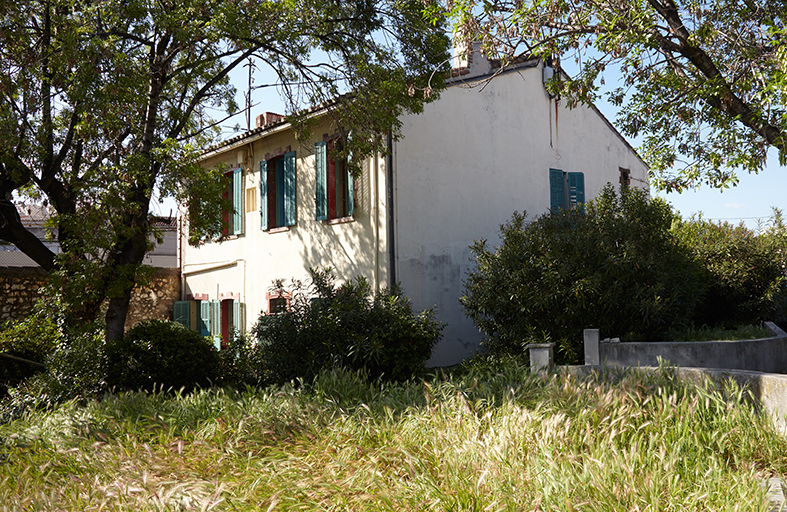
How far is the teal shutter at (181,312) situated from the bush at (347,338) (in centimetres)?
641

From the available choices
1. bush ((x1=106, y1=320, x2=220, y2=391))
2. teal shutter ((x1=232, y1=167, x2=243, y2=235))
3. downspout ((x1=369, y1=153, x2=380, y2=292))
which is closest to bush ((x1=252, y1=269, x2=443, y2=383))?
bush ((x1=106, y1=320, x2=220, y2=391))

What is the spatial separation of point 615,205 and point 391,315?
13.0ft

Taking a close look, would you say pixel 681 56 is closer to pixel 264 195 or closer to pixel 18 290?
pixel 264 195

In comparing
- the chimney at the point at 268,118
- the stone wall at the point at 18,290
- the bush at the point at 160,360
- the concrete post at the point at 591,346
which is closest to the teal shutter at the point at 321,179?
the bush at the point at 160,360

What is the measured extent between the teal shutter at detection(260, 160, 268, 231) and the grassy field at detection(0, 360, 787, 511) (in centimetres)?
715

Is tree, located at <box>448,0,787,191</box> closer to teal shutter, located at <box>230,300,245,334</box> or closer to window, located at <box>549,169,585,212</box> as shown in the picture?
window, located at <box>549,169,585,212</box>

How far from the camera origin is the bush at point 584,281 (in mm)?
8547

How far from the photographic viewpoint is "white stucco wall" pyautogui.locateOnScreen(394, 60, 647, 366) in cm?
1100

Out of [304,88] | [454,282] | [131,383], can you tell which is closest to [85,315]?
[131,383]

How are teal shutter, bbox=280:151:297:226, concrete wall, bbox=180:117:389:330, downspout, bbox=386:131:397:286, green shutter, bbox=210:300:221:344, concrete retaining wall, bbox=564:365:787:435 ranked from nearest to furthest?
concrete retaining wall, bbox=564:365:787:435 < downspout, bbox=386:131:397:286 < concrete wall, bbox=180:117:389:330 < teal shutter, bbox=280:151:297:226 < green shutter, bbox=210:300:221:344

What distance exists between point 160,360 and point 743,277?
9960 mm

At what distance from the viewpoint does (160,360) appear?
932 cm

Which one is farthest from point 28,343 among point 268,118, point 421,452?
point 421,452

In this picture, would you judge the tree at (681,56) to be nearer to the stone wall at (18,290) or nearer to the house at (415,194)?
the house at (415,194)
